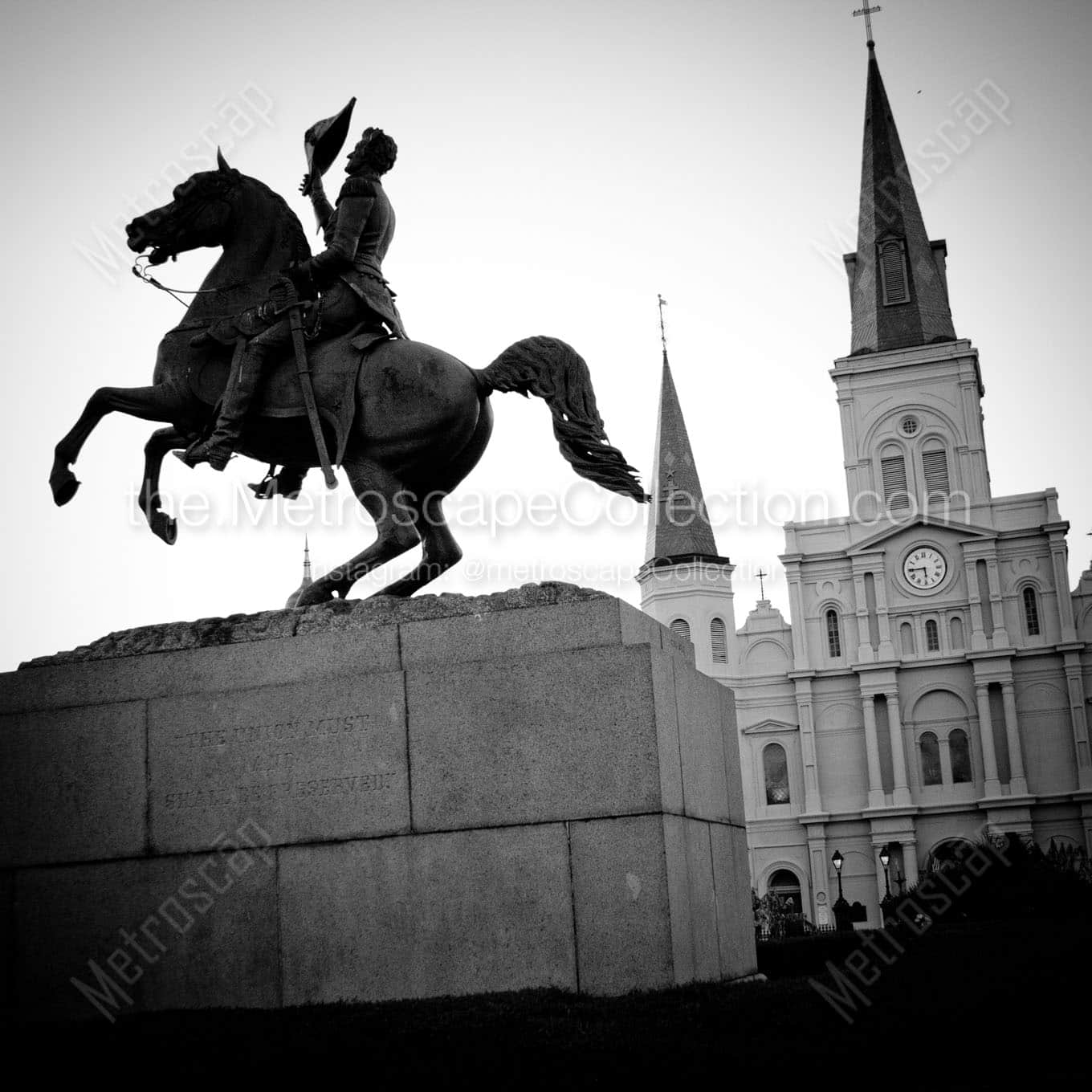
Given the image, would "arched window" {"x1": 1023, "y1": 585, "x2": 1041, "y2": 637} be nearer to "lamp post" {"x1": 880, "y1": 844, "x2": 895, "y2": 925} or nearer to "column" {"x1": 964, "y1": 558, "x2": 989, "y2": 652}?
"column" {"x1": 964, "y1": 558, "x2": 989, "y2": 652}

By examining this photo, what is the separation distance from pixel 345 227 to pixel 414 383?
3.58 ft

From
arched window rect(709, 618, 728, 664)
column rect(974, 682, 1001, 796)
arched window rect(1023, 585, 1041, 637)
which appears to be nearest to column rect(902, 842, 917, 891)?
column rect(974, 682, 1001, 796)

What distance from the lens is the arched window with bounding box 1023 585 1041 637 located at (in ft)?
215

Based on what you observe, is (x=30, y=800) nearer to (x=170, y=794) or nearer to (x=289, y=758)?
(x=170, y=794)

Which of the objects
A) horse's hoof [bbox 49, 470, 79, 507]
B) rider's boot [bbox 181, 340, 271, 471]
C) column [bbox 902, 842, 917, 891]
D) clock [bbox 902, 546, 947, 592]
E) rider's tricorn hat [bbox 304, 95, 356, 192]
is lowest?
column [bbox 902, 842, 917, 891]

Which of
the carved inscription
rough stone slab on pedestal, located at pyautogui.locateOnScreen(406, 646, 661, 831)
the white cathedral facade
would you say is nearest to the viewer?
rough stone slab on pedestal, located at pyautogui.locateOnScreen(406, 646, 661, 831)

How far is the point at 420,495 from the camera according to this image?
8992 millimetres

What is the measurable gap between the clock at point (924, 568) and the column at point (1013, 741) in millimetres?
5783

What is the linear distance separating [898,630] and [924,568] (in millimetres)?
3140

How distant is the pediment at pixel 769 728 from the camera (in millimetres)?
67375

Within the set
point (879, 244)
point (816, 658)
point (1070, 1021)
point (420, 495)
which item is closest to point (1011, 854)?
point (420, 495)

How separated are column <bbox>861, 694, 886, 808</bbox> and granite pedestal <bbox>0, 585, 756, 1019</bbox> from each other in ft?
190

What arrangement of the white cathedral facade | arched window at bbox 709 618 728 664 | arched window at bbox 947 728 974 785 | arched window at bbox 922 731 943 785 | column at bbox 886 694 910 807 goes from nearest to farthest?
the white cathedral facade, column at bbox 886 694 910 807, arched window at bbox 947 728 974 785, arched window at bbox 922 731 943 785, arched window at bbox 709 618 728 664

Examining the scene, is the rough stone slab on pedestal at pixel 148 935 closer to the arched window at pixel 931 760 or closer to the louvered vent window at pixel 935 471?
the arched window at pixel 931 760
